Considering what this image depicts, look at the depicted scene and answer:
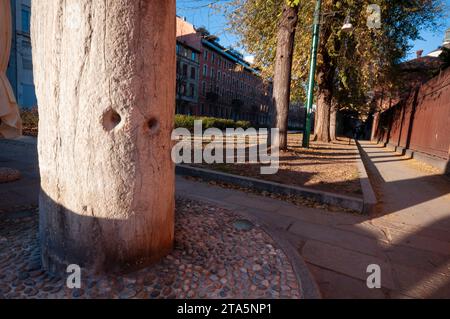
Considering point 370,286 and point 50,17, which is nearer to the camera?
point 50,17

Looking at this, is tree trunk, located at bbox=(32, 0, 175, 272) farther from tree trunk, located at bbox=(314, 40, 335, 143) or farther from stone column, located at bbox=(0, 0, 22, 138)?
tree trunk, located at bbox=(314, 40, 335, 143)

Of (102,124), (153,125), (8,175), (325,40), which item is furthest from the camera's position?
(325,40)

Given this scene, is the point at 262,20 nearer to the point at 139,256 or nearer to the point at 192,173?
the point at 192,173

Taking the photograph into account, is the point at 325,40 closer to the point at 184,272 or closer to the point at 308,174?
Answer: the point at 308,174

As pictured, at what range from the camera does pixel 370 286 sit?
2250 mm

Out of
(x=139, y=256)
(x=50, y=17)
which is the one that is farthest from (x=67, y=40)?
(x=139, y=256)

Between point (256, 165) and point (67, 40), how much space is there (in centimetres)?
551

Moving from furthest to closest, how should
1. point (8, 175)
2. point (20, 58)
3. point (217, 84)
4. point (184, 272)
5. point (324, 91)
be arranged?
point (217, 84)
point (20, 58)
point (324, 91)
point (8, 175)
point (184, 272)

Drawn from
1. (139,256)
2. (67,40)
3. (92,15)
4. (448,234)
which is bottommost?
(448,234)

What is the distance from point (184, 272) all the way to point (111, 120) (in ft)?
4.33

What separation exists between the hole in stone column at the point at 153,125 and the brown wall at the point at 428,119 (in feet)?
31.6

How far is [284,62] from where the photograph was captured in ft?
26.6

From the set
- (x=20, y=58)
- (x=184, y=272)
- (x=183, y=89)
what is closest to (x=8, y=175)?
(x=184, y=272)

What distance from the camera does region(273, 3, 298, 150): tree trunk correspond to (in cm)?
804
